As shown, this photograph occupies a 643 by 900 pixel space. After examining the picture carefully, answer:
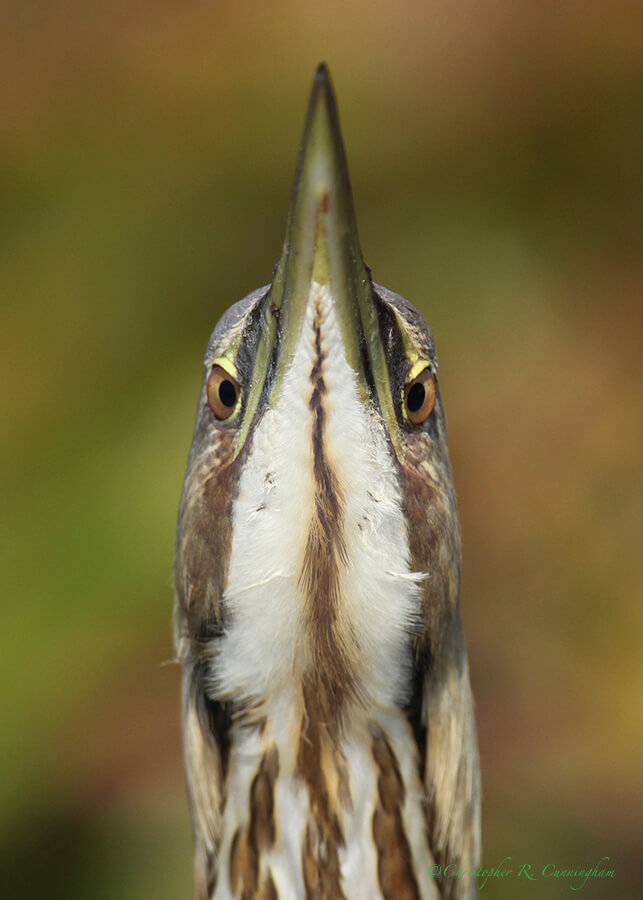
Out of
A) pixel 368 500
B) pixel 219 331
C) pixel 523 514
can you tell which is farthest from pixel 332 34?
pixel 368 500

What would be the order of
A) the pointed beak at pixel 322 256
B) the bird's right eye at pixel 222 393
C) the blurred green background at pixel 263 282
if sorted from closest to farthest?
the pointed beak at pixel 322 256 → the bird's right eye at pixel 222 393 → the blurred green background at pixel 263 282

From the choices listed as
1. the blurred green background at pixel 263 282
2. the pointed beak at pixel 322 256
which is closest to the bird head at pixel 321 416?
the pointed beak at pixel 322 256

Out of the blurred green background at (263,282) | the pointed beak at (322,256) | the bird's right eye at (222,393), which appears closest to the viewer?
the pointed beak at (322,256)

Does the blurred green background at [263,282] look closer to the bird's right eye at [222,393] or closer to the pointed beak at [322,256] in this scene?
the bird's right eye at [222,393]

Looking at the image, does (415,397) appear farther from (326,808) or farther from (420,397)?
(326,808)

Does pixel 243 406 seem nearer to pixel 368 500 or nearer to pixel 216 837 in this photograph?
pixel 368 500

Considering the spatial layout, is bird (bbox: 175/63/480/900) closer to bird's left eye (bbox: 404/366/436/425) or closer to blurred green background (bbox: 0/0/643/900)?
bird's left eye (bbox: 404/366/436/425)

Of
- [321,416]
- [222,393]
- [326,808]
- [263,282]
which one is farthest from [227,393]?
[263,282]

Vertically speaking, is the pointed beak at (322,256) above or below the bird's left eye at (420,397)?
above
